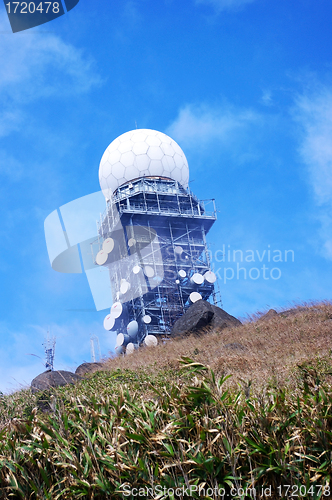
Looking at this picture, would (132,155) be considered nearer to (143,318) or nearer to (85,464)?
(143,318)

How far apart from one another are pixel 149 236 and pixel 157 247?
1383 mm

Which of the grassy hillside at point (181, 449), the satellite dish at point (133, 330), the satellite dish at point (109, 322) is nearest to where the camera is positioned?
the grassy hillside at point (181, 449)

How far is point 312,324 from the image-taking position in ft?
51.5

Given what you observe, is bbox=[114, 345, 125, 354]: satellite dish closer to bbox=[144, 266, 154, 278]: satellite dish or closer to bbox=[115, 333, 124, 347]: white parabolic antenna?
bbox=[115, 333, 124, 347]: white parabolic antenna

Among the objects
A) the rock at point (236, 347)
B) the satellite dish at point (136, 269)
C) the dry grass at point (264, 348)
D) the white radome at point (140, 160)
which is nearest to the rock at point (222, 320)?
the dry grass at point (264, 348)

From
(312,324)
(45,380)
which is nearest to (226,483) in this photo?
(45,380)

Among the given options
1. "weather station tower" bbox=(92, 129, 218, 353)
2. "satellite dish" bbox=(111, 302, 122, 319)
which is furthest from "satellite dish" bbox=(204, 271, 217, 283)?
"satellite dish" bbox=(111, 302, 122, 319)

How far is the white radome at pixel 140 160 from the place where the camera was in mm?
37062

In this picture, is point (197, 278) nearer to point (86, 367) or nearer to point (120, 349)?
point (120, 349)

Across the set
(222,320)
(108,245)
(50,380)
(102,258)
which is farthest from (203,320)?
(102,258)

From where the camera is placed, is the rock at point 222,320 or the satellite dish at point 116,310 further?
the satellite dish at point 116,310

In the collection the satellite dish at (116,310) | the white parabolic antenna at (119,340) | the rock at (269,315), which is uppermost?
the satellite dish at (116,310)

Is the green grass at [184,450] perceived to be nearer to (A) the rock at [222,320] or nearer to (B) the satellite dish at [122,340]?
(A) the rock at [222,320]

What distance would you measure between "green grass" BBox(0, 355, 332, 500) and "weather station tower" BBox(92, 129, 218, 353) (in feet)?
87.5
